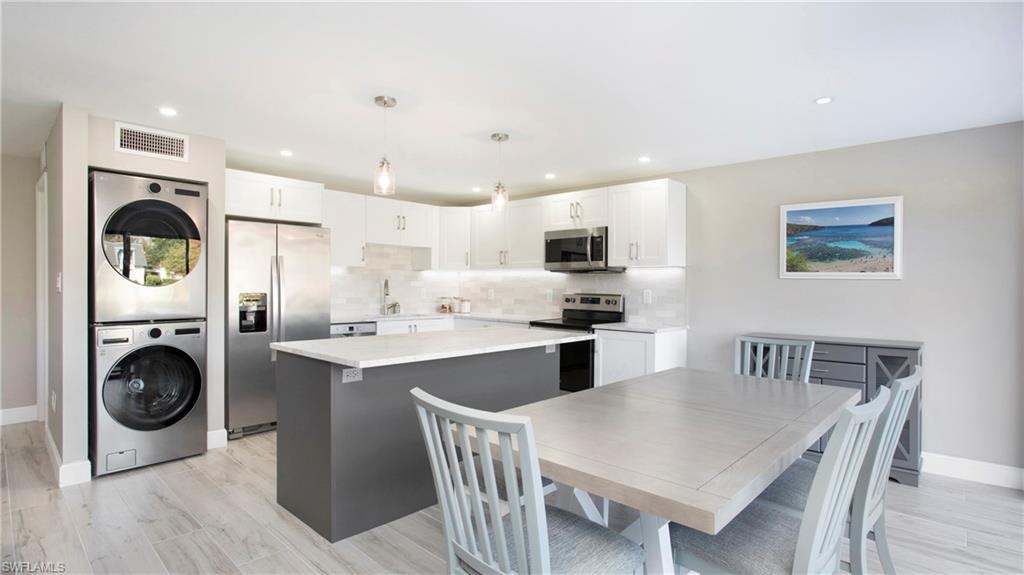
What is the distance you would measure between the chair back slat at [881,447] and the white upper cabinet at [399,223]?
4.56 meters

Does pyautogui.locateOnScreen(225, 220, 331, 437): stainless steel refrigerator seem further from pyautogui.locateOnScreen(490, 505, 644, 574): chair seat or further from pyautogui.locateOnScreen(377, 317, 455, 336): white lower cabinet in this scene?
pyautogui.locateOnScreen(490, 505, 644, 574): chair seat

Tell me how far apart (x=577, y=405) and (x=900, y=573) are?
1646 mm

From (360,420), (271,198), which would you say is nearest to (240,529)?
(360,420)

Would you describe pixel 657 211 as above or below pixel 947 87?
below

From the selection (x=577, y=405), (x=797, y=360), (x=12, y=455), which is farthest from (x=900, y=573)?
(x=12, y=455)

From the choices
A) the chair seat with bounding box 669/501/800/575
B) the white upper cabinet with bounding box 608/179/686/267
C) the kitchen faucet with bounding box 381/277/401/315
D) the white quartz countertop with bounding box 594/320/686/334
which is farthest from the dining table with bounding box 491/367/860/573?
the kitchen faucet with bounding box 381/277/401/315

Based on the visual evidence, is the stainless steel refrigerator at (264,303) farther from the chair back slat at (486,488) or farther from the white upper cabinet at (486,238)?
the chair back slat at (486,488)

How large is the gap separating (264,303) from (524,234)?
268 centimetres

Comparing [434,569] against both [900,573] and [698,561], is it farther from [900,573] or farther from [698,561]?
[900,573]

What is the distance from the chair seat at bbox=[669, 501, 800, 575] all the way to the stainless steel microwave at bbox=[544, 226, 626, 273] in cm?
335

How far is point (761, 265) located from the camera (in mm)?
4152

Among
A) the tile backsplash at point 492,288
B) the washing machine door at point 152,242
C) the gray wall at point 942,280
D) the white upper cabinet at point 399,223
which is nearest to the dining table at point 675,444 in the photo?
the gray wall at point 942,280

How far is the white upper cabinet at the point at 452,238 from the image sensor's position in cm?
598

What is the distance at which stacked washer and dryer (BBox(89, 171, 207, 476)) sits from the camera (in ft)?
10.4
